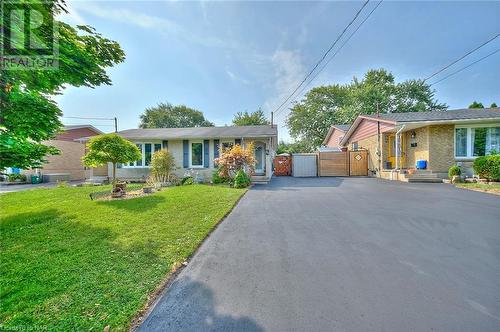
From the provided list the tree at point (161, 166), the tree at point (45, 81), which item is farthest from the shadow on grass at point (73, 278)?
A: the tree at point (161, 166)

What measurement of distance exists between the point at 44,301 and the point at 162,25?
9541 millimetres

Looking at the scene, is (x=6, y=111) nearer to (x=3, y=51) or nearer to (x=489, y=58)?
(x=3, y=51)

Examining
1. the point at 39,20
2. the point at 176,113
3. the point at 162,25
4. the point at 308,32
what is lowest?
the point at 39,20

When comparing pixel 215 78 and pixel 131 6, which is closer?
pixel 131 6

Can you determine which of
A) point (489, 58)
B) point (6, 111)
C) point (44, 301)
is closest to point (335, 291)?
point (44, 301)

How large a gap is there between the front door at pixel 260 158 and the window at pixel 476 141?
11408 mm

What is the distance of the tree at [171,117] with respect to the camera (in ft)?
119

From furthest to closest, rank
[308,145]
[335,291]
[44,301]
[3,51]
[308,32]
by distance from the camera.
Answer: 1. [308,145]
2. [308,32]
3. [3,51]
4. [335,291]
5. [44,301]

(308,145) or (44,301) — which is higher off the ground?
(308,145)

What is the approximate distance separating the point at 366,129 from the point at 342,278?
1710 centimetres

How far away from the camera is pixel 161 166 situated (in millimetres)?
11461

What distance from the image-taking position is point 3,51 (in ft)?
9.12

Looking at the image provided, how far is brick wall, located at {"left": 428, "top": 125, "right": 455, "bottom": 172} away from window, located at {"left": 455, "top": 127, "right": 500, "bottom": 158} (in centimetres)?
37

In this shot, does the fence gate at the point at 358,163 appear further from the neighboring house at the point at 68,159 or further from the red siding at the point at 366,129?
the neighboring house at the point at 68,159
